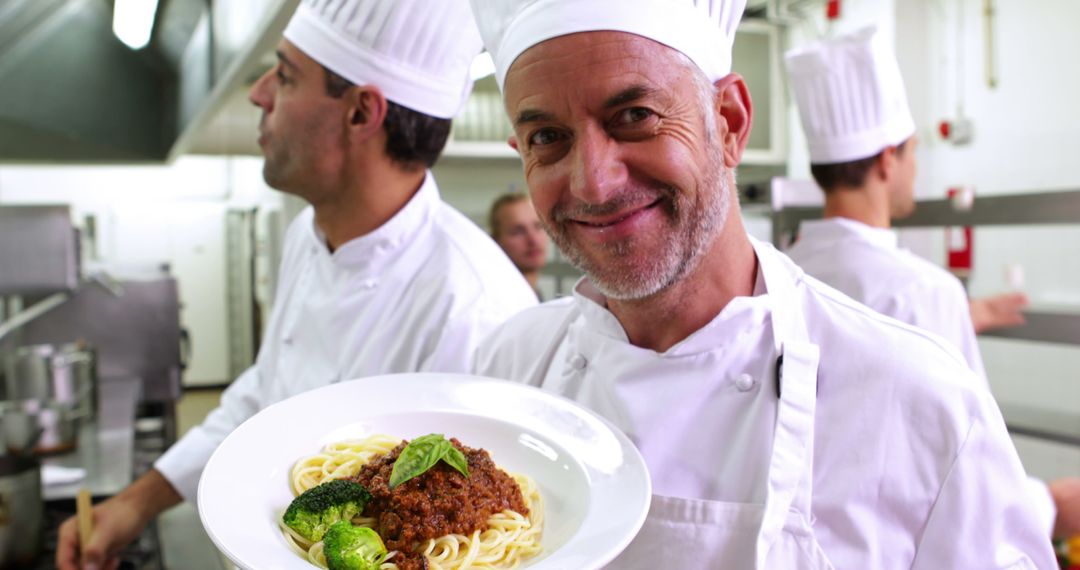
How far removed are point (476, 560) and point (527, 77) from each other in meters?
0.63

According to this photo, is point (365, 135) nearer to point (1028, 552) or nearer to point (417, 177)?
point (417, 177)

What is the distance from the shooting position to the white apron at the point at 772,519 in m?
0.97

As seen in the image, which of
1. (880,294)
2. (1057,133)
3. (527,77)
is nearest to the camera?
(527,77)

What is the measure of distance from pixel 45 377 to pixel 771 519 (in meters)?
3.31

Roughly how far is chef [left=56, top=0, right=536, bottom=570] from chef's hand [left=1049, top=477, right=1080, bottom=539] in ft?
3.74

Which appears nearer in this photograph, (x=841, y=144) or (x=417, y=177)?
(x=417, y=177)

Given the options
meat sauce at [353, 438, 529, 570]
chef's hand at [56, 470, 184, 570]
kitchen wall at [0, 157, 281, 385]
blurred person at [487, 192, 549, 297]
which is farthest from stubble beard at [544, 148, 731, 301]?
kitchen wall at [0, 157, 281, 385]

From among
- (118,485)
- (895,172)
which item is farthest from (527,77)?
(118,485)

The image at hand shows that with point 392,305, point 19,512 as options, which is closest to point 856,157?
point 392,305

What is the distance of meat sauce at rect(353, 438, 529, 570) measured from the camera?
869mm

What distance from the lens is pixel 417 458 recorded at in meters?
0.86

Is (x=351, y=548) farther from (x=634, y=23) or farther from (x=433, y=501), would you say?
(x=634, y=23)

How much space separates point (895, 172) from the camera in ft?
7.97

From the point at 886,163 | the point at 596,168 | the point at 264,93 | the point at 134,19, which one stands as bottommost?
the point at 596,168
